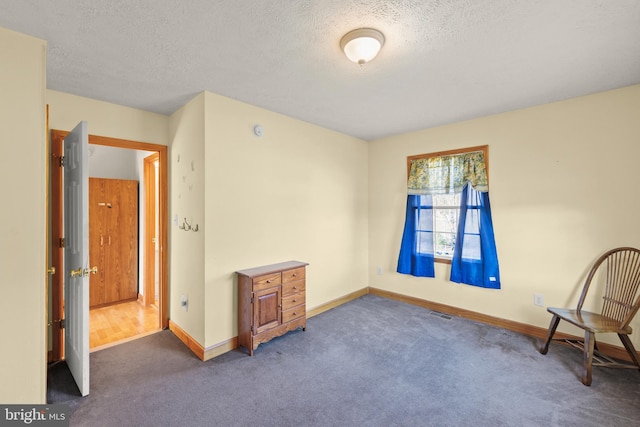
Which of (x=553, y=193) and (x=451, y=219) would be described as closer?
(x=553, y=193)

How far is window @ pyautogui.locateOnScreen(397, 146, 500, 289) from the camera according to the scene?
338 cm

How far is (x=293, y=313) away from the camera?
305cm

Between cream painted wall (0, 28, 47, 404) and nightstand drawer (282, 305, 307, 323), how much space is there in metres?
1.82

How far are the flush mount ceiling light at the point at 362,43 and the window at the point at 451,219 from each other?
2.27 meters

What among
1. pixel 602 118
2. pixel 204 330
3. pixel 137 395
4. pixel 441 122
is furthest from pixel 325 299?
pixel 602 118

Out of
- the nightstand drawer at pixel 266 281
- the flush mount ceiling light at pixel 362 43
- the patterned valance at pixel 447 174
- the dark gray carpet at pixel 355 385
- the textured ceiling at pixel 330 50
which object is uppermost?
the textured ceiling at pixel 330 50

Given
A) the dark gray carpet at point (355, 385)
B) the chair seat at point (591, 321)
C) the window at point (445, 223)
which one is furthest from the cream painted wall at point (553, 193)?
the dark gray carpet at point (355, 385)

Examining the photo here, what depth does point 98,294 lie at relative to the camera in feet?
12.8

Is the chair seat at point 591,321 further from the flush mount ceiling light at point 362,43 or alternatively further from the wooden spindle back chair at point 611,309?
the flush mount ceiling light at point 362,43

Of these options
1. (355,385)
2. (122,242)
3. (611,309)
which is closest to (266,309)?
(355,385)

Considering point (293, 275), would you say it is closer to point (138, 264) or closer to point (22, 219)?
point (22, 219)

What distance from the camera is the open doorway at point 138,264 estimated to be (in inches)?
101

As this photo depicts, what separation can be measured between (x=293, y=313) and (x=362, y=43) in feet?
8.38

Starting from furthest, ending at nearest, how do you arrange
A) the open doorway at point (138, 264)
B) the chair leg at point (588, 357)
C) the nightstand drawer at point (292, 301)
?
the nightstand drawer at point (292, 301)
the open doorway at point (138, 264)
the chair leg at point (588, 357)
